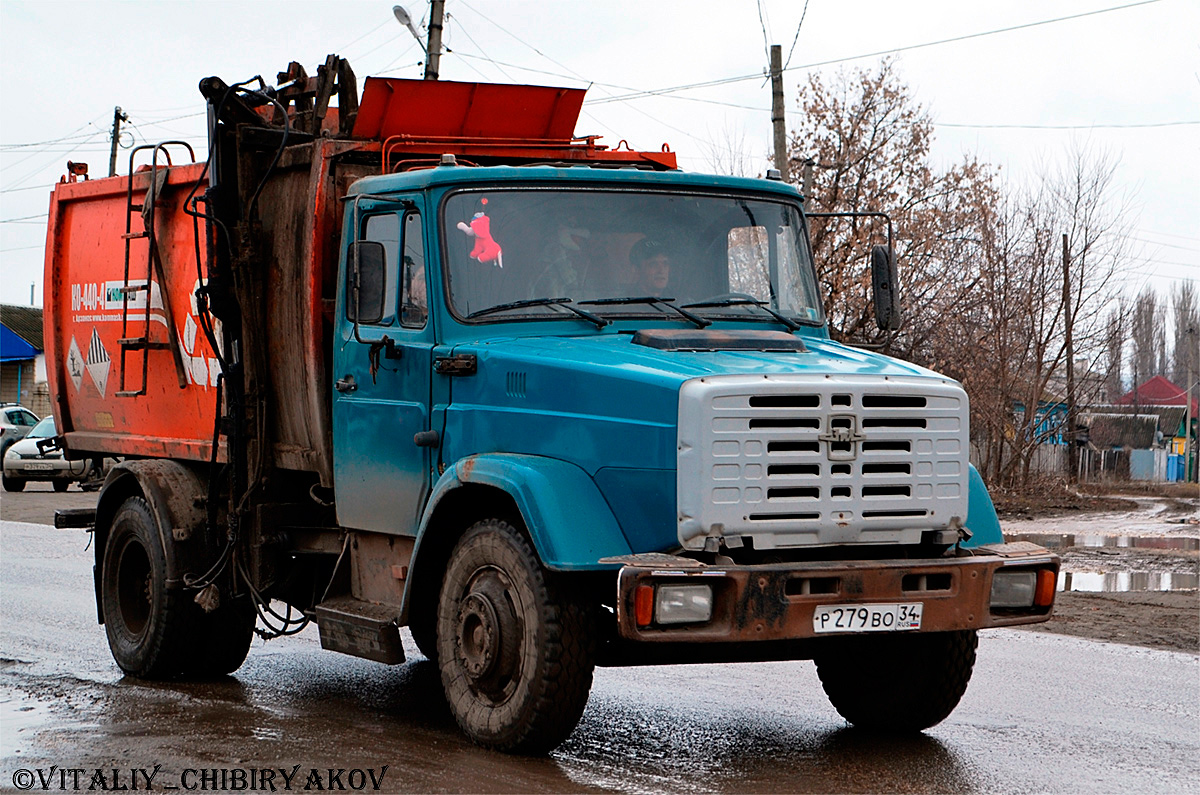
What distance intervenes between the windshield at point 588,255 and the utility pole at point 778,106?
1609cm

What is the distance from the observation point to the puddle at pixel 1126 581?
13.9m

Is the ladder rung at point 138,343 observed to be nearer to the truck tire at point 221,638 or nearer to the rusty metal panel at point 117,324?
the rusty metal panel at point 117,324

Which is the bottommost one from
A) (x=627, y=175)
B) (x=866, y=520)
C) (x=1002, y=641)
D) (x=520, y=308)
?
(x=1002, y=641)

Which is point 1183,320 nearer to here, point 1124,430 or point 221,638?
point 1124,430

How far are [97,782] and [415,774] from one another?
1.24m

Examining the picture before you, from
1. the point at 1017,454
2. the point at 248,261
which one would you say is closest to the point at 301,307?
Result: the point at 248,261

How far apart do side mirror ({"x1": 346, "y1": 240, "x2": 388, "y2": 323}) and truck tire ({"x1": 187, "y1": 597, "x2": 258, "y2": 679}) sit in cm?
227

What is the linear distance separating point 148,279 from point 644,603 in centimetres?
484

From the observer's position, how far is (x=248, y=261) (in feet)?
26.2

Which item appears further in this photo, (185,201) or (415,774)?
(185,201)

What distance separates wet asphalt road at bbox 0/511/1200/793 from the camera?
602 cm

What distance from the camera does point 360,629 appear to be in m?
6.97

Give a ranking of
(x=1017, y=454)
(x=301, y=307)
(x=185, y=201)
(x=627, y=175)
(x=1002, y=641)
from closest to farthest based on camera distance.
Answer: (x=627, y=175), (x=301, y=307), (x=185, y=201), (x=1002, y=641), (x=1017, y=454)

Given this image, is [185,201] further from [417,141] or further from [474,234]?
[474,234]
